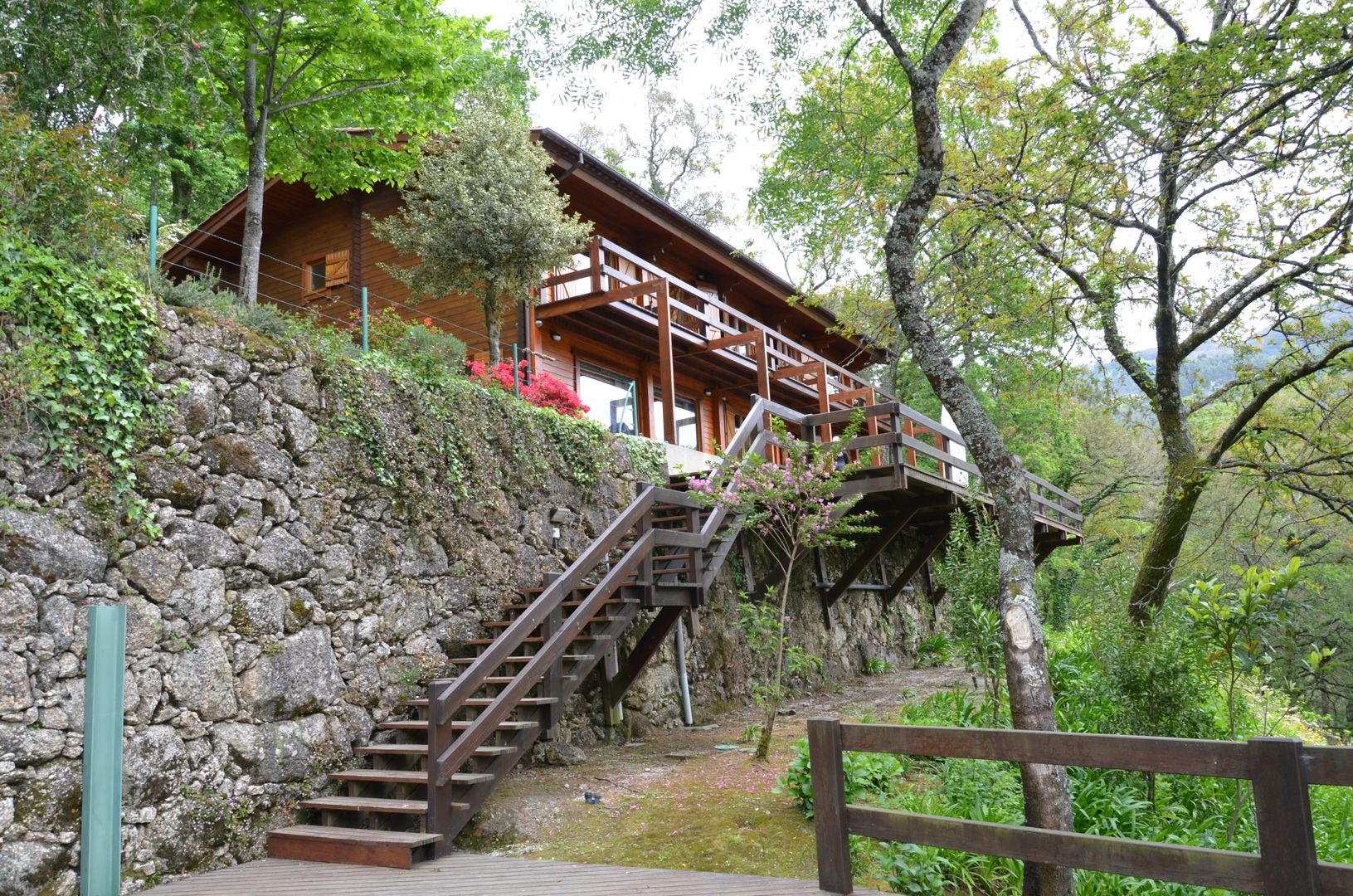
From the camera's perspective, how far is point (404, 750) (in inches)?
271

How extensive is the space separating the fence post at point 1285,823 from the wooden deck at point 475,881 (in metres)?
1.77

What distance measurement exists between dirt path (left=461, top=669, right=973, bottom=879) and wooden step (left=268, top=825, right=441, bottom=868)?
0.65 meters

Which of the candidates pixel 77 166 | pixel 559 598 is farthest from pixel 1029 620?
pixel 77 166

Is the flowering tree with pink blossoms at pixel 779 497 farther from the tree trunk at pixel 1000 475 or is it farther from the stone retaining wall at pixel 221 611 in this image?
the tree trunk at pixel 1000 475

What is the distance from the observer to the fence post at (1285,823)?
3318 millimetres

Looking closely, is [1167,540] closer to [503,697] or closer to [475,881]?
[503,697]

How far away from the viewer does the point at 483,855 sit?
599 centimetres

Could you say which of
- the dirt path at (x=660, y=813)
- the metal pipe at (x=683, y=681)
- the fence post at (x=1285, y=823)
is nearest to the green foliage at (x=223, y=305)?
the dirt path at (x=660, y=813)

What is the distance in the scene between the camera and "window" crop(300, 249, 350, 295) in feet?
53.2

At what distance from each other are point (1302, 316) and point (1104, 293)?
2.02 meters

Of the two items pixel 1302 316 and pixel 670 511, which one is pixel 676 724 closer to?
pixel 670 511

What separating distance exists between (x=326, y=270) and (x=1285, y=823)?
652 inches

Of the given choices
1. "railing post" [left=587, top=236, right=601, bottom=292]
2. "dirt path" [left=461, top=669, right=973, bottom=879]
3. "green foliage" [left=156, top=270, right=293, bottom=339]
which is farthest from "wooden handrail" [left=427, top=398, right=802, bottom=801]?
"railing post" [left=587, top=236, right=601, bottom=292]

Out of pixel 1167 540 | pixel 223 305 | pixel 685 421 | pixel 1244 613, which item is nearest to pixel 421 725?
pixel 223 305
